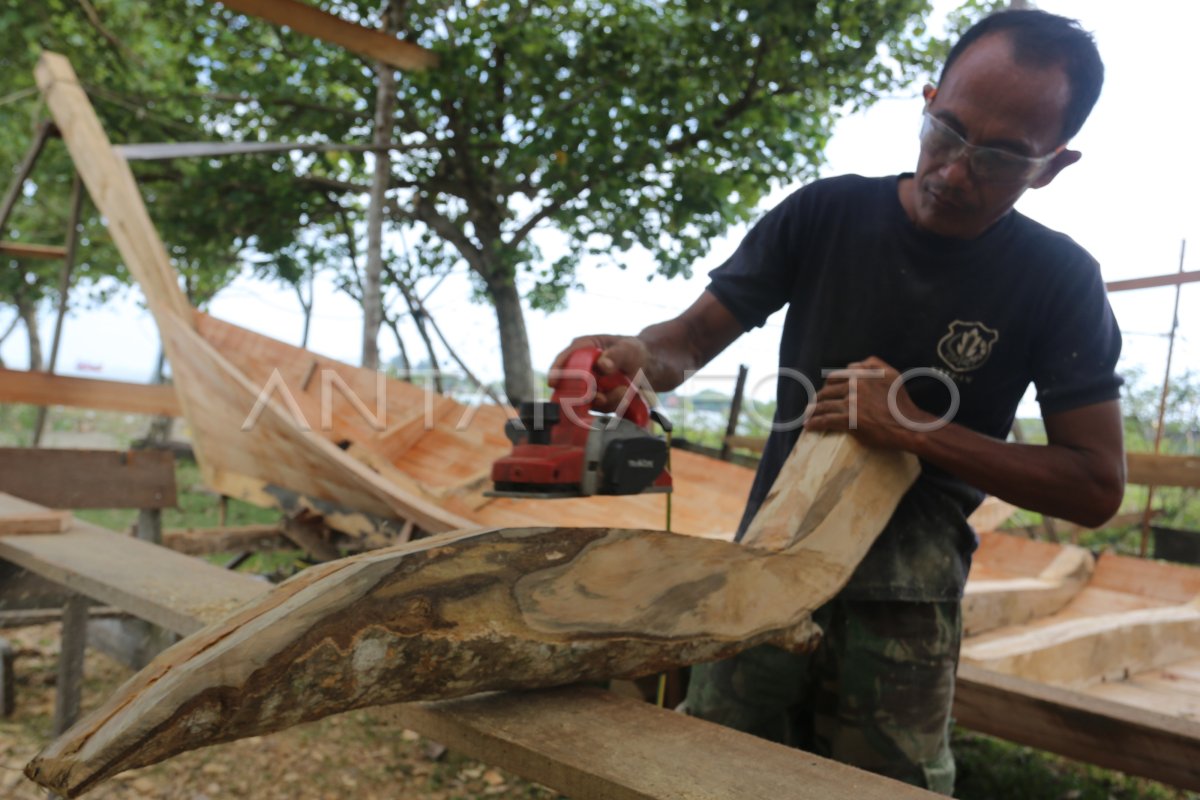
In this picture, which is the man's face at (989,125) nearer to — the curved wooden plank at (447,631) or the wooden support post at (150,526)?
the curved wooden plank at (447,631)

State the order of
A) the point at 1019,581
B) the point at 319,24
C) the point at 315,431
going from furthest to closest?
the point at 319,24 → the point at 315,431 → the point at 1019,581

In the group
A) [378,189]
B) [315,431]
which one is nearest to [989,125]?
[315,431]

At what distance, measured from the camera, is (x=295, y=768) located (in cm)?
285

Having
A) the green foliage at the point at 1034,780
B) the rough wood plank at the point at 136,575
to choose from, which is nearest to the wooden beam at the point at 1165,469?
the green foliage at the point at 1034,780

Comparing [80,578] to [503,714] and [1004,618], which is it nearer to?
[503,714]

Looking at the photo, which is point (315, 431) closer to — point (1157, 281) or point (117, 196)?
point (117, 196)

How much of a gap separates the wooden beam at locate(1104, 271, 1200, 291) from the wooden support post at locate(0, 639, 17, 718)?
4884 millimetres

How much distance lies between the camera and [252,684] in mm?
891

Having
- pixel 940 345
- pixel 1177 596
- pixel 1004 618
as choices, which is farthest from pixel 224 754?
pixel 1177 596

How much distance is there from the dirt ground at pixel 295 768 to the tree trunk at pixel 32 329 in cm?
1440

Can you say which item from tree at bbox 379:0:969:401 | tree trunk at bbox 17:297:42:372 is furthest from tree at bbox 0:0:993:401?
tree trunk at bbox 17:297:42:372

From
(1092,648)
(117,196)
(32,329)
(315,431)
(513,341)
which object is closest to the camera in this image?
(1092,648)

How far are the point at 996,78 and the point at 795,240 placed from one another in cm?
43

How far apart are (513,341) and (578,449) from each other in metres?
6.82
